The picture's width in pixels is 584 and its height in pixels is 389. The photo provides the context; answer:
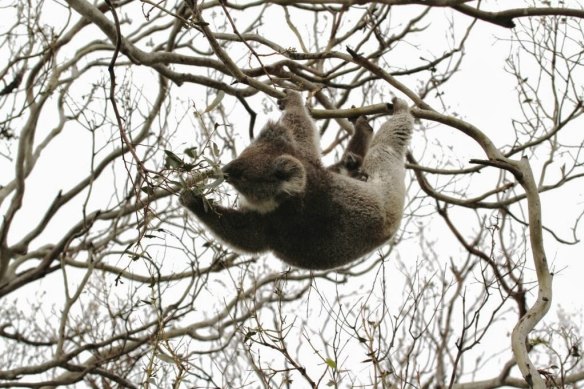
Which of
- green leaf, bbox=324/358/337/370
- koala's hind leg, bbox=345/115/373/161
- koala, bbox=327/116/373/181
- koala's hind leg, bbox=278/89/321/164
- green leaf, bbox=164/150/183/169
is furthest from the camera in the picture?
koala's hind leg, bbox=345/115/373/161

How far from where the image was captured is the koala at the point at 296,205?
571 centimetres

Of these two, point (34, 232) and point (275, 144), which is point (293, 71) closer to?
point (275, 144)

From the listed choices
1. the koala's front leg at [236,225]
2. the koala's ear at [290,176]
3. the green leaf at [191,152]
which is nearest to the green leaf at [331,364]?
the green leaf at [191,152]

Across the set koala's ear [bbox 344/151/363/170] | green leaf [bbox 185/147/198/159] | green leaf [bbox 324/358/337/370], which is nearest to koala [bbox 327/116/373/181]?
koala's ear [bbox 344/151/363/170]

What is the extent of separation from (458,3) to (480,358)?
6678 mm

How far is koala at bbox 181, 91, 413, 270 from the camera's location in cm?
571

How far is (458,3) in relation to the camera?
5.77m

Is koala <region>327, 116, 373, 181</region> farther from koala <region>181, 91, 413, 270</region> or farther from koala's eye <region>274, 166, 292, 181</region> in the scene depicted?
koala's eye <region>274, 166, 292, 181</region>

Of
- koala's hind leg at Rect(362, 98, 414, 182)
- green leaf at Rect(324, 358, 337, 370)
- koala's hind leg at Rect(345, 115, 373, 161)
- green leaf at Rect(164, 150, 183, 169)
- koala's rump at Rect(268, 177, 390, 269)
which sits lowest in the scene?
green leaf at Rect(324, 358, 337, 370)

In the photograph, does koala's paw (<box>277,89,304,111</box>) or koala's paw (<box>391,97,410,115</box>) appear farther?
koala's paw (<box>391,97,410,115</box>)

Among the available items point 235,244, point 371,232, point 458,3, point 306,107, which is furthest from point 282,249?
point 458,3

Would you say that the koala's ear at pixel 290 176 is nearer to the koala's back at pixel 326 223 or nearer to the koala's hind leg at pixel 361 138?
the koala's back at pixel 326 223

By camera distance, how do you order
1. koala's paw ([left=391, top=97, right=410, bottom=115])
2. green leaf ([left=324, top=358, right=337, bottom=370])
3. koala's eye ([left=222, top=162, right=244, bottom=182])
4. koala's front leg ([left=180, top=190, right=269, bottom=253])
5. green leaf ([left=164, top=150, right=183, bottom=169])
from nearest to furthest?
1. green leaf ([left=324, top=358, right=337, bottom=370])
2. green leaf ([left=164, top=150, right=183, bottom=169])
3. koala's eye ([left=222, top=162, right=244, bottom=182])
4. koala's front leg ([left=180, top=190, right=269, bottom=253])
5. koala's paw ([left=391, top=97, right=410, bottom=115])

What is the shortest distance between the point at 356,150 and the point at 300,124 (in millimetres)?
993
